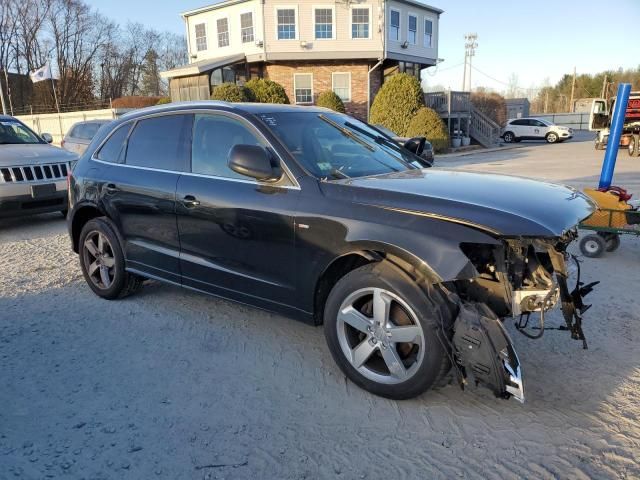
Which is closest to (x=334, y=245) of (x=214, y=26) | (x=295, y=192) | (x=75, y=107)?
(x=295, y=192)

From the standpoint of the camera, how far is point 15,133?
9148 millimetres

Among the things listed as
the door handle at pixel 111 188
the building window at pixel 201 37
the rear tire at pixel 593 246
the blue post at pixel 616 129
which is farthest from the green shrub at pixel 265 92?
the door handle at pixel 111 188

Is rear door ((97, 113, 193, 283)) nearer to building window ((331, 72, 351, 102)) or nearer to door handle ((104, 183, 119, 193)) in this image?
door handle ((104, 183, 119, 193))

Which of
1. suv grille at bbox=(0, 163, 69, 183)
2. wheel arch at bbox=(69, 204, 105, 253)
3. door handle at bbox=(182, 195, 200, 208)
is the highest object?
door handle at bbox=(182, 195, 200, 208)

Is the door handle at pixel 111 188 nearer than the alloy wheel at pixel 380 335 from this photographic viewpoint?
No

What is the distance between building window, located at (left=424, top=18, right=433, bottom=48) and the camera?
30.9m

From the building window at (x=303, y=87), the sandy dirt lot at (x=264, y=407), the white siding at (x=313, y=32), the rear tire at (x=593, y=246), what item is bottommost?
the sandy dirt lot at (x=264, y=407)

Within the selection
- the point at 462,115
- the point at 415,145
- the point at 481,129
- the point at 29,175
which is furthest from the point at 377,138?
the point at 481,129

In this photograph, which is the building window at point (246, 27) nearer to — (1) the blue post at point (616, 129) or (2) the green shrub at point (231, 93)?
(2) the green shrub at point (231, 93)

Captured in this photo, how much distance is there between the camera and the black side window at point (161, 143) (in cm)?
420

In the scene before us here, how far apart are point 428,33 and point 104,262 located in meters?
30.7

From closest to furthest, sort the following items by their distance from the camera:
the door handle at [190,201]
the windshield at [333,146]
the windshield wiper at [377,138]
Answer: the windshield at [333,146] → the door handle at [190,201] → the windshield wiper at [377,138]

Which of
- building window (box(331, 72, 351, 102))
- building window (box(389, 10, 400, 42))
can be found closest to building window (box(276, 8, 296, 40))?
building window (box(331, 72, 351, 102))

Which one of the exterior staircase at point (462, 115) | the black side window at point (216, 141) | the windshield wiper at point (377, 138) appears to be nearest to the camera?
the black side window at point (216, 141)
